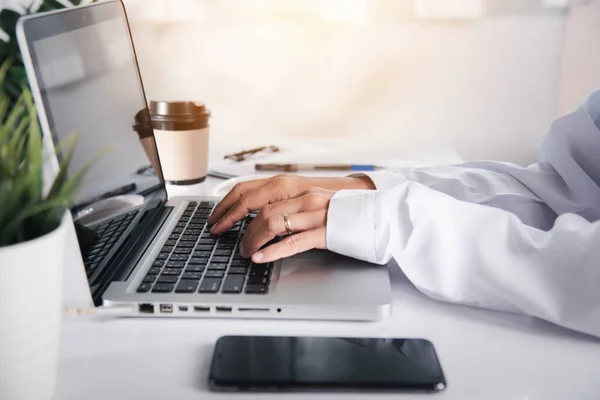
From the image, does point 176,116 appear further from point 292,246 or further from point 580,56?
point 580,56

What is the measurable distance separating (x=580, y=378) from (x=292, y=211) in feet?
1.13

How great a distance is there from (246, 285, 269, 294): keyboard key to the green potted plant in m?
0.21

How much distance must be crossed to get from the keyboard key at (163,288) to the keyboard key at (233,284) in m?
0.05

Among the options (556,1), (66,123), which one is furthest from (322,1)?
(66,123)

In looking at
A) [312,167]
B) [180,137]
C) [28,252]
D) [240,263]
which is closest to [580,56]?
[312,167]

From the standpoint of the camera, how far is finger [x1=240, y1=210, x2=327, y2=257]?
2.37 feet

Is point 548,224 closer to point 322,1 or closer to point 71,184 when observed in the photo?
point 71,184

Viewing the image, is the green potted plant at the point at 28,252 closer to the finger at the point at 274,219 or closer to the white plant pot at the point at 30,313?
the white plant pot at the point at 30,313

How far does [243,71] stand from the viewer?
144cm

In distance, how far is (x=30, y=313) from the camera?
0.45m

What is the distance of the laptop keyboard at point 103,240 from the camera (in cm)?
63

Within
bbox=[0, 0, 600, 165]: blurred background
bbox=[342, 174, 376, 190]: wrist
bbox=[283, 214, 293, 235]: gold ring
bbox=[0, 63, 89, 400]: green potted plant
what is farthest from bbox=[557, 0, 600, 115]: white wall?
bbox=[0, 63, 89, 400]: green potted plant

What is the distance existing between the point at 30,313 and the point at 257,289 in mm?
245

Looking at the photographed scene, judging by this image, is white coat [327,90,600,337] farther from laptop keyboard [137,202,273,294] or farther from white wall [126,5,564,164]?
white wall [126,5,564,164]
